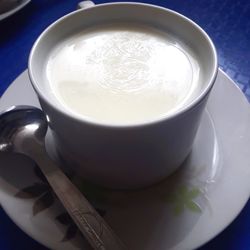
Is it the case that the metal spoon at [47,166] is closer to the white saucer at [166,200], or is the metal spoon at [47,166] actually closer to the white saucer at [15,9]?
the white saucer at [166,200]

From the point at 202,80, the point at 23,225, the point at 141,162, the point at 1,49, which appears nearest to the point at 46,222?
the point at 23,225

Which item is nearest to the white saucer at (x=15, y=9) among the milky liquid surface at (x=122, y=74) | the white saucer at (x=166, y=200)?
the milky liquid surface at (x=122, y=74)

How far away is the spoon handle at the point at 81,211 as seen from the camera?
15.8 inches

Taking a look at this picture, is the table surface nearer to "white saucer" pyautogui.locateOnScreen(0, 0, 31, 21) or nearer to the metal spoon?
"white saucer" pyautogui.locateOnScreen(0, 0, 31, 21)

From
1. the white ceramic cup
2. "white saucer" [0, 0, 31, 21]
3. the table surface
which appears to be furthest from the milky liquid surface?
"white saucer" [0, 0, 31, 21]

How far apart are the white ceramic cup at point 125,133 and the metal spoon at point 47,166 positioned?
3cm

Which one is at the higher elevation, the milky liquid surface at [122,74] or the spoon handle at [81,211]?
the milky liquid surface at [122,74]

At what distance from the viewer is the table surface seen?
71 cm

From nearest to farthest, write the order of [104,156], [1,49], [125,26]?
[104,156] → [125,26] → [1,49]

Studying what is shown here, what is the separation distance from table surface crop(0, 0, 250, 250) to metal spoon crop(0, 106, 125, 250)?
0.57ft

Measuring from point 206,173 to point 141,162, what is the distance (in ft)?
0.34

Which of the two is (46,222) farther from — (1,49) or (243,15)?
(243,15)

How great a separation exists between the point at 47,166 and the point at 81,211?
8 centimetres

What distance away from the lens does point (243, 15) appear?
83cm
